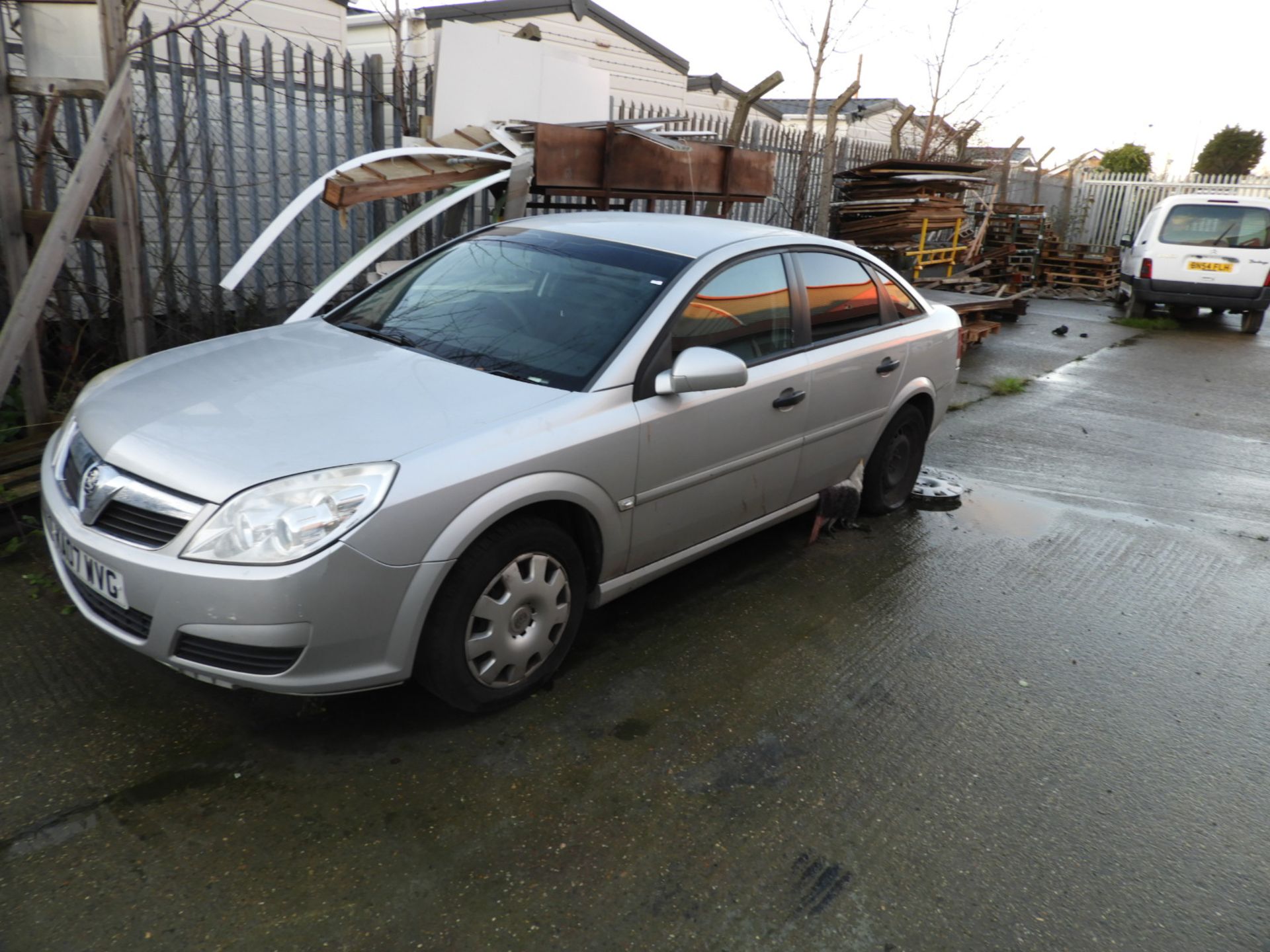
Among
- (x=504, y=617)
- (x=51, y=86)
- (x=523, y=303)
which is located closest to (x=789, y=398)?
(x=523, y=303)

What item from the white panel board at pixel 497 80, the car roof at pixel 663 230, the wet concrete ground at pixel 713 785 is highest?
the white panel board at pixel 497 80

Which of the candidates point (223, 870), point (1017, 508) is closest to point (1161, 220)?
point (1017, 508)

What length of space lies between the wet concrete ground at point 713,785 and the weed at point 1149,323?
10.8m

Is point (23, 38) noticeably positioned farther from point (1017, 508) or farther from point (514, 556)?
point (1017, 508)

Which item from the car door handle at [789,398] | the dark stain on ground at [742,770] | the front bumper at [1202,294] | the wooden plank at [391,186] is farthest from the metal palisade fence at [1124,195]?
the dark stain on ground at [742,770]

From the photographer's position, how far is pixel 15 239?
4602mm

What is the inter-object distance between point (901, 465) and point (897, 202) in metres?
8.62

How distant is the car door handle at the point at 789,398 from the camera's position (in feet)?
13.4

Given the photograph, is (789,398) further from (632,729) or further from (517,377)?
(632,729)

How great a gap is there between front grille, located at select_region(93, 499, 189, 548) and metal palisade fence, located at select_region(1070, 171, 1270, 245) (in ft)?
81.0

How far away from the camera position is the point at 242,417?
3.02m

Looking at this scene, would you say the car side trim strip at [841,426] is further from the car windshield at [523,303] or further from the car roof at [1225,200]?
the car roof at [1225,200]

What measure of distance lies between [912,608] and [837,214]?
10.5m

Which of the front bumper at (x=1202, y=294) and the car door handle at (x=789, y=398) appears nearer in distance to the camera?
the car door handle at (x=789, y=398)
